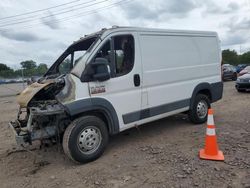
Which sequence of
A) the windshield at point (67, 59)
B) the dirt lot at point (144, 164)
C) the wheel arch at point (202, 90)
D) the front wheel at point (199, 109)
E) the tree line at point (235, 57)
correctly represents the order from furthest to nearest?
the tree line at point (235, 57), the front wheel at point (199, 109), the wheel arch at point (202, 90), the windshield at point (67, 59), the dirt lot at point (144, 164)

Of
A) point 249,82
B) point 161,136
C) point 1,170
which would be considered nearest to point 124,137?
point 161,136

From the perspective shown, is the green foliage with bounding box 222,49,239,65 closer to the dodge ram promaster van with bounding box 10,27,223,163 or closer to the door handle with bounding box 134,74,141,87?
the dodge ram promaster van with bounding box 10,27,223,163

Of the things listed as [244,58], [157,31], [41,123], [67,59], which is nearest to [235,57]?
[244,58]

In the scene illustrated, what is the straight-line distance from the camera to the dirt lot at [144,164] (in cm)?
368

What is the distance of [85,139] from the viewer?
14.2 ft

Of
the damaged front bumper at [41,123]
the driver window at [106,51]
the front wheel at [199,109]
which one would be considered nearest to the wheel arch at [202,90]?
the front wheel at [199,109]

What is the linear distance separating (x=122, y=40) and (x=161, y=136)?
2.38 meters

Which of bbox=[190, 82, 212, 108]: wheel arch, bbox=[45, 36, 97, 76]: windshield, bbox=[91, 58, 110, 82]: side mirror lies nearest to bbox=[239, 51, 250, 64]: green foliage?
bbox=[190, 82, 212, 108]: wheel arch

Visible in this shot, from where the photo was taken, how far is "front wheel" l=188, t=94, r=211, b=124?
641 cm

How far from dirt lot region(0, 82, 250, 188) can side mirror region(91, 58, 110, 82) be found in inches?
59.3

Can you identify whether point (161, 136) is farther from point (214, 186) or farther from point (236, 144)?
point (214, 186)

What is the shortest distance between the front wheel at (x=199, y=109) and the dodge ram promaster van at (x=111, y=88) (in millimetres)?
26

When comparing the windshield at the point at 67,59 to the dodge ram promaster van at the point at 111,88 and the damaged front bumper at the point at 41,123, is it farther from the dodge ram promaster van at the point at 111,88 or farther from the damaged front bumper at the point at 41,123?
the damaged front bumper at the point at 41,123

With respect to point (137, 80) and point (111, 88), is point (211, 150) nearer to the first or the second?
point (137, 80)
